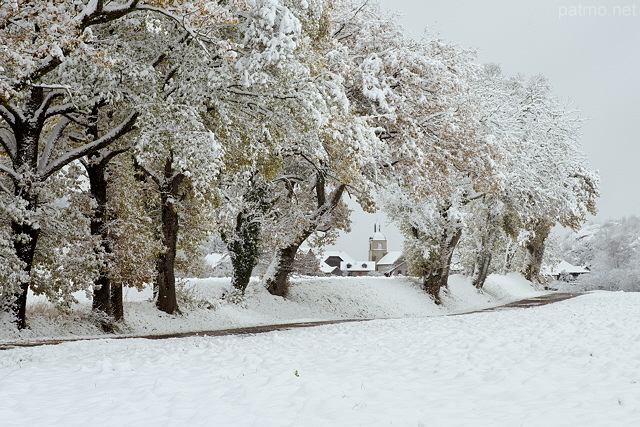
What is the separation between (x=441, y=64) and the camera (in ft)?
60.4

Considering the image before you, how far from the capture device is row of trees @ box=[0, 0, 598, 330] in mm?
12023

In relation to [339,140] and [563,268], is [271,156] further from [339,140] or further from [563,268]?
[563,268]

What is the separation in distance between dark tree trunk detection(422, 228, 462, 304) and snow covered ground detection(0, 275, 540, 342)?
70 centimetres

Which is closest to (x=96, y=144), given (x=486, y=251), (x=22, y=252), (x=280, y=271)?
(x=22, y=252)

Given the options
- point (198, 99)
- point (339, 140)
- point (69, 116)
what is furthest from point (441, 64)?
point (69, 116)

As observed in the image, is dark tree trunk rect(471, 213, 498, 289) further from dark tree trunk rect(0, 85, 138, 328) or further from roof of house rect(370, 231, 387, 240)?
roof of house rect(370, 231, 387, 240)

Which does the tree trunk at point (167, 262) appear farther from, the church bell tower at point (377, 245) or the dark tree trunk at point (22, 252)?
the church bell tower at point (377, 245)

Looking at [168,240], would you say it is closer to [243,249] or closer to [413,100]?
[243,249]

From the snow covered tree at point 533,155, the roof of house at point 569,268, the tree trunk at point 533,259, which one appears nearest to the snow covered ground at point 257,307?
the snow covered tree at point 533,155

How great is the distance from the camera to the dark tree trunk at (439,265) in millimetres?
32594

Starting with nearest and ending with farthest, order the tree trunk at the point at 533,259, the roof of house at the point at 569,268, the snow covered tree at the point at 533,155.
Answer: the snow covered tree at the point at 533,155 < the tree trunk at the point at 533,259 < the roof of house at the point at 569,268

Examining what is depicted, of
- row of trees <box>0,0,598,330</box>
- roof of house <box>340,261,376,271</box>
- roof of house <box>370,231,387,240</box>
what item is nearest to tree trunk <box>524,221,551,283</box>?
row of trees <box>0,0,598,330</box>

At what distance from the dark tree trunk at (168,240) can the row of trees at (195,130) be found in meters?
0.05

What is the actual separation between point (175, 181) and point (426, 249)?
1746 cm
